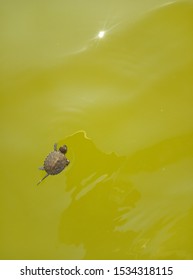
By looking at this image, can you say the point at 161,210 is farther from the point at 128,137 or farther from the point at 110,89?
the point at 110,89

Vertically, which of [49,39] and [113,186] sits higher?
[49,39]

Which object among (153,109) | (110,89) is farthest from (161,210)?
(110,89)

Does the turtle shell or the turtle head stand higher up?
the turtle head

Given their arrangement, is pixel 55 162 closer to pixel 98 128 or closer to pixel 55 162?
pixel 55 162

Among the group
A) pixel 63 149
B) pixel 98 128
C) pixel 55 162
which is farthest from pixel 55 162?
pixel 98 128
